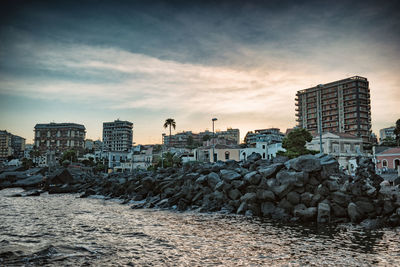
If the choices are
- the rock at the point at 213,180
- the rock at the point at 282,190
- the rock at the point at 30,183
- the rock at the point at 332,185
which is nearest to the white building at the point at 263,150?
the rock at the point at 30,183

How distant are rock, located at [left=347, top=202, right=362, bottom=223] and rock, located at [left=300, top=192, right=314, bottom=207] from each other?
2.32m

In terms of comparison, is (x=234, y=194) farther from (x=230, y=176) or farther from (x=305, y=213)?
(x=305, y=213)

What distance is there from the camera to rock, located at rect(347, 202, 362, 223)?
54.7 feet

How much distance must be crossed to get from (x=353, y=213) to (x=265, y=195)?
5575mm

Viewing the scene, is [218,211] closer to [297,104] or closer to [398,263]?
[398,263]

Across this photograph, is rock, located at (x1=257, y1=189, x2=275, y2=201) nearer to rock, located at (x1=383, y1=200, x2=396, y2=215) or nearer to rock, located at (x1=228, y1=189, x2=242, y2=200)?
rock, located at (x1=228, y1=189, x2=242, y2=200)

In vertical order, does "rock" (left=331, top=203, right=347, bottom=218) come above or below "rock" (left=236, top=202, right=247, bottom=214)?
above

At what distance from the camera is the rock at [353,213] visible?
1667 centimetres

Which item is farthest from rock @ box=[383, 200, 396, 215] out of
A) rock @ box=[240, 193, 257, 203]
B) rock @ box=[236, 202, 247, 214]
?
rock @ box=[236, 202, 247, 214]

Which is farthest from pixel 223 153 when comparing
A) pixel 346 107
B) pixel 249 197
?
pixel 346 107

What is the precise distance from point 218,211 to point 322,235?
960 centimetres

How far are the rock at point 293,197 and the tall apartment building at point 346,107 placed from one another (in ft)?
317

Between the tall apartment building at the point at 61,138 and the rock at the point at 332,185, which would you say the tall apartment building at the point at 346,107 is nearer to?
the rock at the point at 332,185

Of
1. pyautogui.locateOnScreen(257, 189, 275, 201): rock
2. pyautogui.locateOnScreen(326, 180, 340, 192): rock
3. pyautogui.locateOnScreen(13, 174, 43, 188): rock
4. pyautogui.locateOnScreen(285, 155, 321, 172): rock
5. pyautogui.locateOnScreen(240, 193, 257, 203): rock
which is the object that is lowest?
pyautogui.locateOnScreen(13, 174, 43, 188): rock
